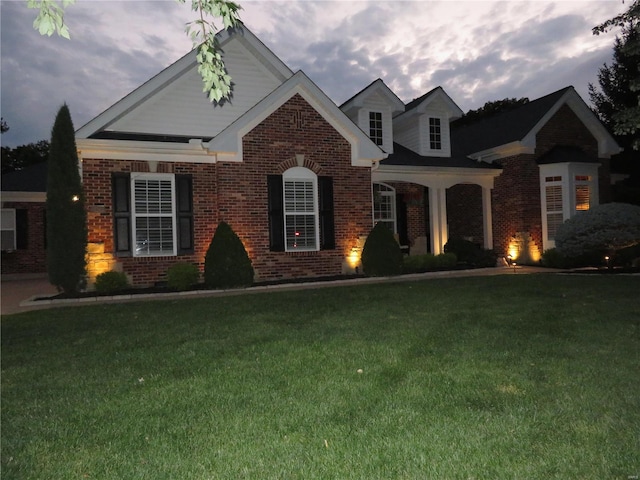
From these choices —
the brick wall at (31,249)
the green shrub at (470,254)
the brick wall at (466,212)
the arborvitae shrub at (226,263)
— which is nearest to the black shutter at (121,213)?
the arborvitae shrub at (226,263)

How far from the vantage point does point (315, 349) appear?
505 cm

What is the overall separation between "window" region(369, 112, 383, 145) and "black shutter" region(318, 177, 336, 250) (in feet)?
14.9

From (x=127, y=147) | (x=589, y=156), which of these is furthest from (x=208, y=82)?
(x=589, y=156)

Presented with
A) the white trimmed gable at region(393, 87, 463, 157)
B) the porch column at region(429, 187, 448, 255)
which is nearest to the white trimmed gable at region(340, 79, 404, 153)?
the white trimmed gable at region(393, 87, 463, 157)

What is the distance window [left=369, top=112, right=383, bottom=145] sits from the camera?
53.6 ft

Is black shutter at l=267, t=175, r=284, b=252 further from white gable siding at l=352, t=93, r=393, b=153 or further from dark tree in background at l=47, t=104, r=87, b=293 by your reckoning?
white gable siding at l=352, t=93, r=393, b=153

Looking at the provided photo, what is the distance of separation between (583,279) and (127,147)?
36.9ft

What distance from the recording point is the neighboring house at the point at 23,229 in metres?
17.2

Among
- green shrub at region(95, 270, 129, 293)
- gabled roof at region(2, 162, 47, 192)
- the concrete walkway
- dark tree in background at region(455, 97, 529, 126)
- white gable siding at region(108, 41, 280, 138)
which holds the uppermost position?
dark tree in background at region(455, 97, 529, 126)

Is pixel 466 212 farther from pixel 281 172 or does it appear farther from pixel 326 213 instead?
pixel 281 172

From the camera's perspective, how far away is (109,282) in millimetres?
10516

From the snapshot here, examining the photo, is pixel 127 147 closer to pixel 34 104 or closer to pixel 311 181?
pixel 311 181

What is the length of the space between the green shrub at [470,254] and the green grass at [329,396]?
25.8ft

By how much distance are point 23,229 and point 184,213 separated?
966cm
